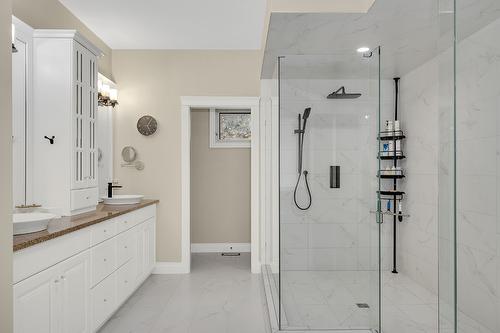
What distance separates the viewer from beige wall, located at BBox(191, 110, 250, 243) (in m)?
5.38

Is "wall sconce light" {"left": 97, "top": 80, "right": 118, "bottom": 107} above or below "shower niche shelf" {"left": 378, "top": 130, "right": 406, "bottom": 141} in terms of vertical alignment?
above

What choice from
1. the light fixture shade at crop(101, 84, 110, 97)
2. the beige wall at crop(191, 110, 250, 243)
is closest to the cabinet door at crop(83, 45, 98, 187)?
the light fixture shade at crop(101, 84, 110, 97)

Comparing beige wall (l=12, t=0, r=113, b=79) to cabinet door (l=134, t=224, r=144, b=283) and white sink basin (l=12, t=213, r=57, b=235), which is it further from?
cabinet door (l=134, t=224, r=144, b=283)

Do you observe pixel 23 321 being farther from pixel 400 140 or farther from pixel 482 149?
pixel 400 140

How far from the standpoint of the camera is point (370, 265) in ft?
8.44

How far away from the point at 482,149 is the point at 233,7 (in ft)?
9.04

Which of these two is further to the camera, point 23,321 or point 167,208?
point 167,208

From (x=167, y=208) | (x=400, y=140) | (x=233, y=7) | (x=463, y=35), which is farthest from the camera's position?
(x=167, y=208)

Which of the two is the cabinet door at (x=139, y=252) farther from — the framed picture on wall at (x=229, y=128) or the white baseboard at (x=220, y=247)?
the framed picture on wall at (x=229, y=128)

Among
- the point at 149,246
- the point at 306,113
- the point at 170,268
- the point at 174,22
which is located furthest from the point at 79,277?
the point at 174,22

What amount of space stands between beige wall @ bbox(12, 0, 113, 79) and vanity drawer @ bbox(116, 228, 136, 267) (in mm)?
1864

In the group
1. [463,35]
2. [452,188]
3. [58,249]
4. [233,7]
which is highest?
[233,7]

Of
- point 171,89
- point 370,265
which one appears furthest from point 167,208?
point 370,265

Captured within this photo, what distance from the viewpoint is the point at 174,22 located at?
3592 mm
